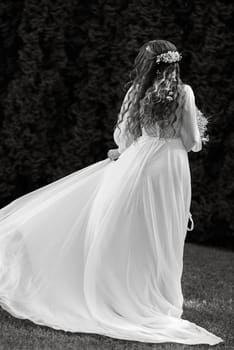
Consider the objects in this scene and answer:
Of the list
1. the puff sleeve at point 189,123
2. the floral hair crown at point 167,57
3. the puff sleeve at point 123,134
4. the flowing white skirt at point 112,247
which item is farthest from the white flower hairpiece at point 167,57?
the flowing white skirt at point 112,247

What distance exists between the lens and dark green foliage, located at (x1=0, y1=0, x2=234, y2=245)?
8.73 m

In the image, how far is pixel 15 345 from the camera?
461cm

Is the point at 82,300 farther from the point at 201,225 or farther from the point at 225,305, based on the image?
the point at 201,225

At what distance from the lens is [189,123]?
5391 millimetres

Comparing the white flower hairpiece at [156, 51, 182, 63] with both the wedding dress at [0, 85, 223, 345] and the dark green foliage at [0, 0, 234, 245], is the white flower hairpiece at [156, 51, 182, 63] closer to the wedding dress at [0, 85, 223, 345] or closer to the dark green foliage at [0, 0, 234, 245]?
the wedding dress at [0, 85, 223, 345]

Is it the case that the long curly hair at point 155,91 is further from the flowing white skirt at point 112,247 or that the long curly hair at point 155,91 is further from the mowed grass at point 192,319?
the mowed grass at point 192,319

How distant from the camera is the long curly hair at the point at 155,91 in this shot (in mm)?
5305

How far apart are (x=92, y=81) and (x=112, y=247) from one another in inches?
163

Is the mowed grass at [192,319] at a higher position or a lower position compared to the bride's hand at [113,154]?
lower

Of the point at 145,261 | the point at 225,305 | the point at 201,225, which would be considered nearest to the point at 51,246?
the point at 145,261

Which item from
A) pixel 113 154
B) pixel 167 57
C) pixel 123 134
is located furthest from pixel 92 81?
pixel 167 57

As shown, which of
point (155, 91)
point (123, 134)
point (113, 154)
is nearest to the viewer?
point (155, 91)

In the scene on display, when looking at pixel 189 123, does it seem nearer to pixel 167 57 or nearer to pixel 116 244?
A: pixel 167 57

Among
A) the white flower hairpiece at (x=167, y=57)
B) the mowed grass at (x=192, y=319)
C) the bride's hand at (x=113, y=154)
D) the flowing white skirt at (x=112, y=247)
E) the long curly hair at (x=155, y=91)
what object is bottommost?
the mowed grass at (x=192, y=319)
